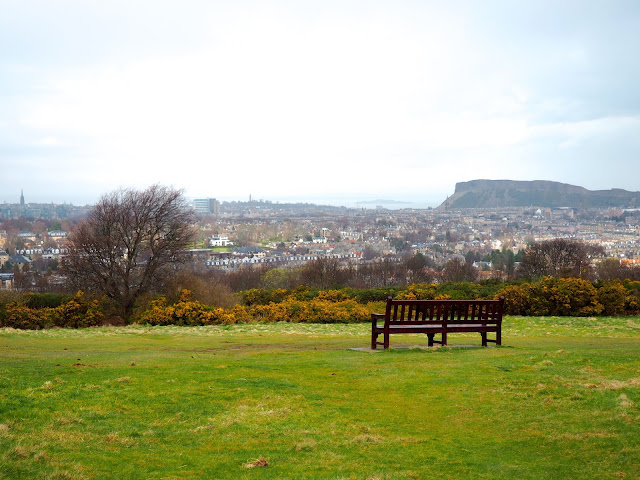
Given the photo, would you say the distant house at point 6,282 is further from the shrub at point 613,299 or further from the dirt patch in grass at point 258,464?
the dirt patch in grass at point 258,464

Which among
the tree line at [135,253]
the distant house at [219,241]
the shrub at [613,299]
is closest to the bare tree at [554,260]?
the shrub at [613,299]

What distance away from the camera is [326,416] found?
25.5 ft

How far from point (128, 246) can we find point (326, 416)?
27305mm

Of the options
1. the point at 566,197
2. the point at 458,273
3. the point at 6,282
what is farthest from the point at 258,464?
the point at 566,197

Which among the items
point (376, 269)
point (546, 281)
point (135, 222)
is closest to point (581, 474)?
point (546, 281)

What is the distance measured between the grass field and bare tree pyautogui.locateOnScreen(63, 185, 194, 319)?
Answer: 2013cm

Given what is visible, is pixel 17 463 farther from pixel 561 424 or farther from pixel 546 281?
pixel 546 281

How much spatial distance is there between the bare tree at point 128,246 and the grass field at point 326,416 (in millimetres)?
20132

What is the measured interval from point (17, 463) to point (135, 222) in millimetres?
28746

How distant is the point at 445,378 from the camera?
9.86 metres

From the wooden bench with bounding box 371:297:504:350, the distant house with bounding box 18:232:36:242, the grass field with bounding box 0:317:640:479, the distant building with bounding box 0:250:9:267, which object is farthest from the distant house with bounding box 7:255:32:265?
the wooden bench with bounding box 371:297:504:350

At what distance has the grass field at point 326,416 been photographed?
5.95 m

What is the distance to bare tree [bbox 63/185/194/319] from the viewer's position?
32.0 metres

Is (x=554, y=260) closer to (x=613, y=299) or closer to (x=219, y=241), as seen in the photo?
(x=613, y=299)
